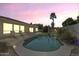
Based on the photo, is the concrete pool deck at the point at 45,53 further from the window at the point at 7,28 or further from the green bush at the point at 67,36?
the window at the point at 7,28

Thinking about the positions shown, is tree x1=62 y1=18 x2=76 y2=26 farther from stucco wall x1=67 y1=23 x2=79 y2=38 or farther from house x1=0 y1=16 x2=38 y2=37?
house x1=0 y1=16 x2=38 y2=37

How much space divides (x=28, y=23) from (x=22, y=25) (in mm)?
179

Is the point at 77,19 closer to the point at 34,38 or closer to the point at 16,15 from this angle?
the point at 34,38

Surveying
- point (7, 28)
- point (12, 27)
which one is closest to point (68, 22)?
point (12, 27)

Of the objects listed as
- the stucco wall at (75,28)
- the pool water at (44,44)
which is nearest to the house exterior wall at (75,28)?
the stucco wall at (75,28)

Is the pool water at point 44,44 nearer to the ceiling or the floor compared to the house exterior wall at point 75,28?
nearer to the floor

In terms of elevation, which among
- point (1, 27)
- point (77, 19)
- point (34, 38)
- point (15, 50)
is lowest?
point (15, 50)

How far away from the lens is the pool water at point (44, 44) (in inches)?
119

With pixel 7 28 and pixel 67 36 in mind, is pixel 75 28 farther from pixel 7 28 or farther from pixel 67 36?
pixel 7 28

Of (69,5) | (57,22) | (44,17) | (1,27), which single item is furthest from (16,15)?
(69,5)

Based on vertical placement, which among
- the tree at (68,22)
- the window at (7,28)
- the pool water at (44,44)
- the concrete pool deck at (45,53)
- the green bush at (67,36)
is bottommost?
the concrete pool deck at (45,53)

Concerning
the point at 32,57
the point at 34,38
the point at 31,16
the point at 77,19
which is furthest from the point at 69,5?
the point at 32,57

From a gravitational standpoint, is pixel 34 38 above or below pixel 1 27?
below

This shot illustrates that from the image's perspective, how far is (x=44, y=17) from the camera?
3.12 m
